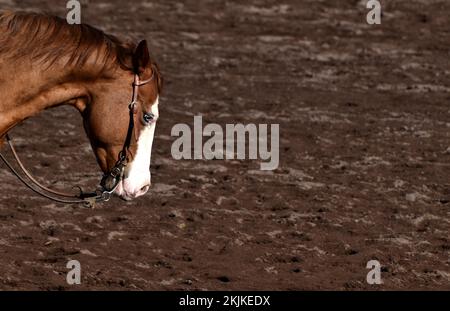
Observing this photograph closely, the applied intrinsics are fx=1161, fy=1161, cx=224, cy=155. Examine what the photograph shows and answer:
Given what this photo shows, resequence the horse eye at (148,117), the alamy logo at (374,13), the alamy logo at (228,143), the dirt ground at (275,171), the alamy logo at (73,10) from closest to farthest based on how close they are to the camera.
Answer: the horse eye at (148,117)
the dirt ground at (275,171)
the alamy logo at (228,143)
the alamy logo at (73,10)
the alamy logo at (374,13)

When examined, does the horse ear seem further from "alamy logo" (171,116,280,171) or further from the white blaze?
"alamy logo" (171,116,280,171)

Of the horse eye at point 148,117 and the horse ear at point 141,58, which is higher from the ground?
the horse ear at point 141,58

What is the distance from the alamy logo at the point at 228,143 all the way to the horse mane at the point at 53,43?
437 cm

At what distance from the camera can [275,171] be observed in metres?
10.9

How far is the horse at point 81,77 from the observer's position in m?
6.66

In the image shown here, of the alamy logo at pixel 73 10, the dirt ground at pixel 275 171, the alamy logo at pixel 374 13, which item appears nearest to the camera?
Answer: the dirt ground at pixel 275 171

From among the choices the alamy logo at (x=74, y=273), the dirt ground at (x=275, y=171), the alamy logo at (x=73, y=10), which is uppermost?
the alamy logo at (x=73, y=10)

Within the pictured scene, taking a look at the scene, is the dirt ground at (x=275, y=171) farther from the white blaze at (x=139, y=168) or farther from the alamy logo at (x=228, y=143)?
the white blaze at (x=139, y=168)

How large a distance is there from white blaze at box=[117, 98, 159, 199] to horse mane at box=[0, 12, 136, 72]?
0.42 meters

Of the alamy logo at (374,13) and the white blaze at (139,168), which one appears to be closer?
the white blaze at (139,168)

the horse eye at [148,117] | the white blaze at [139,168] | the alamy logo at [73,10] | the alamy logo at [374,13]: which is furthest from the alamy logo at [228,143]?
the alamy logo at [374,13]

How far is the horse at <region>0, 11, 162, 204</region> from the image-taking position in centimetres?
666
